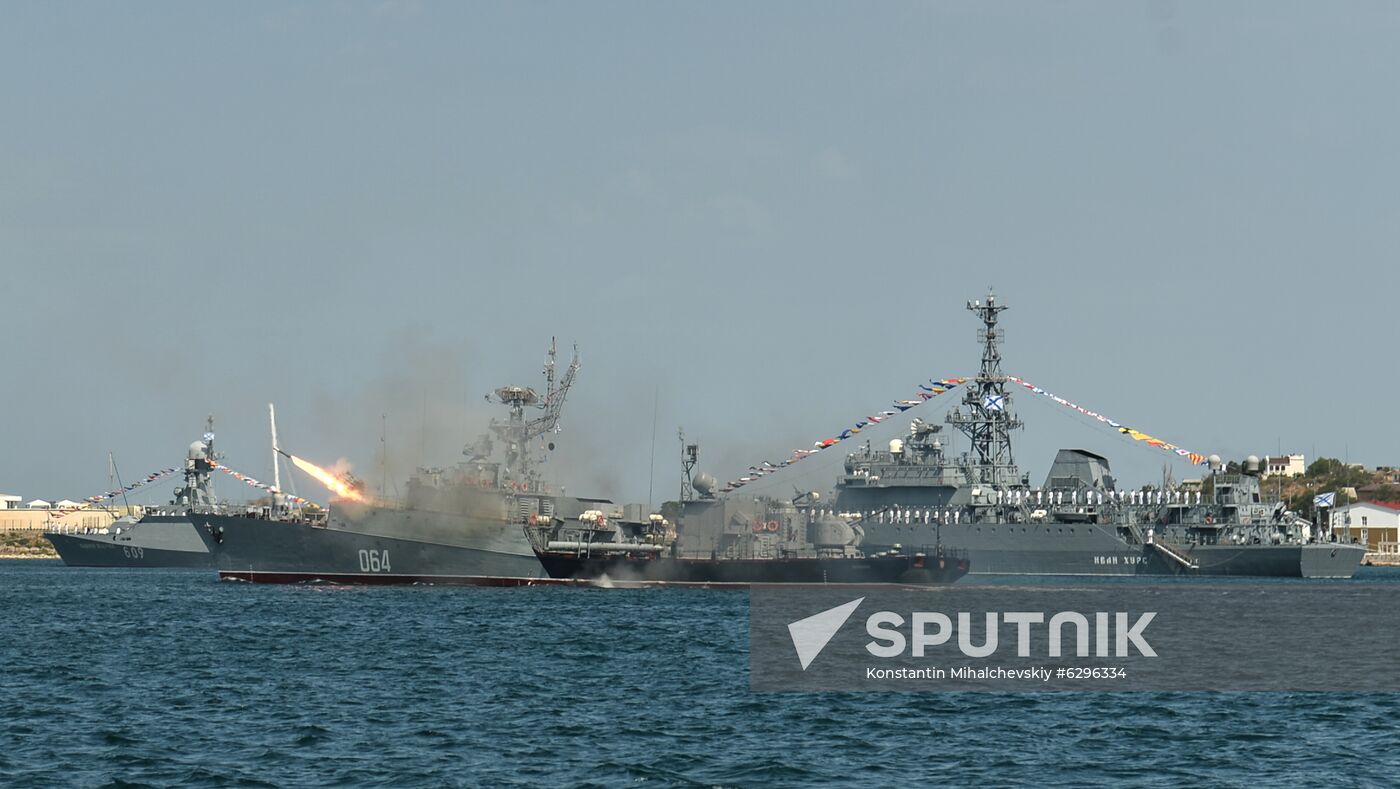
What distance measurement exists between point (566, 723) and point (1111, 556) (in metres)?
78.3

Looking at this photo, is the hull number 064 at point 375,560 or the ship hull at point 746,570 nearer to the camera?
the hull number 064 at point 375,560

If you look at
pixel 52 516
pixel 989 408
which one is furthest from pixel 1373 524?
pixel 52 516

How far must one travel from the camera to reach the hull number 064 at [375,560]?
74.1 m

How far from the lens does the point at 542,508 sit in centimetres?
8144

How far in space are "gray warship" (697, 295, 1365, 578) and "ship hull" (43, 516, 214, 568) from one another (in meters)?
50.7

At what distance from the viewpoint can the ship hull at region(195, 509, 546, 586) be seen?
74000 millimetres

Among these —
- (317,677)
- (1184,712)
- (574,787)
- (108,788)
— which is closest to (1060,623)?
(1184,712)

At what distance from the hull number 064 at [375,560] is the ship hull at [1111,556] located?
122ft

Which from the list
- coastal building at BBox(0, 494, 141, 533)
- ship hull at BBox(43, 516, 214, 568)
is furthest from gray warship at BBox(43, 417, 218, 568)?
coastal building at BBox(0, 494, 141, 533)

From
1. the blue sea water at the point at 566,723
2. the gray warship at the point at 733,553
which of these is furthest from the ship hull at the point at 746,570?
the blue sea water at the point at 566,723

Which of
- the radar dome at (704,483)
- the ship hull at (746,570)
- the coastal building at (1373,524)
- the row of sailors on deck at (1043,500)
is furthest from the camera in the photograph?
the coastal building at (1373,524)

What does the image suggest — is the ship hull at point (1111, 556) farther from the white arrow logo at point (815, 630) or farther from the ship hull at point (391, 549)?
the white arrow logo at point (815, 630)

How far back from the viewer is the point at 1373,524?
15862 centimetres

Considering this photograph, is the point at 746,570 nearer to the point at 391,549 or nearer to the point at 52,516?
the point at 391,549
